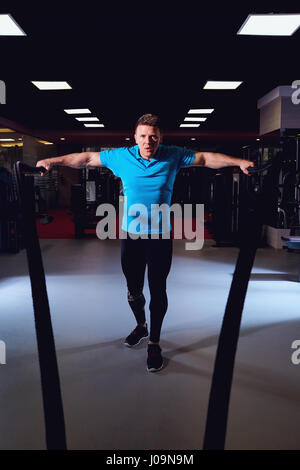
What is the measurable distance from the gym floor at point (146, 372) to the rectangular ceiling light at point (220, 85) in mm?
4477

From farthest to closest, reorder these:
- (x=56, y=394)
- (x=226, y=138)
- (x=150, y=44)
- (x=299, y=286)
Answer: (x=226, y=138), (x=150, y=44), (x=299, y=286), (x=56, y=394)

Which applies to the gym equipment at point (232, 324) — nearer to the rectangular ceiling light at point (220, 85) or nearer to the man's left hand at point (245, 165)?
the man's left hand at point (245, 165)

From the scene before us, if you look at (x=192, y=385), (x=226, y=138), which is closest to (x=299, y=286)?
(x=192, y=385)

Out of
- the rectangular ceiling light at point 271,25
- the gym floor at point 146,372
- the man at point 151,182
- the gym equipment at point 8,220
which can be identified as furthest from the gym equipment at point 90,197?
the man at point 151,182

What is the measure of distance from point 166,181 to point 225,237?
567cm

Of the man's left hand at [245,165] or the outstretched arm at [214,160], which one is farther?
the outstretched arm at [214,160]

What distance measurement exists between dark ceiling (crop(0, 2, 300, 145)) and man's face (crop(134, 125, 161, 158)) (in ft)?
7.73

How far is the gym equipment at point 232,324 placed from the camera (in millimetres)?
1416

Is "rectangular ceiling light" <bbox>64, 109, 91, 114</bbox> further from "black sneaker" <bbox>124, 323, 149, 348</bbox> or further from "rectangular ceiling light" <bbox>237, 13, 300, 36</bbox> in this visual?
"black sneaker" <bbox>124, 323, 149, 348</bbox>

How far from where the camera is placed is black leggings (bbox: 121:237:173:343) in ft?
8.42

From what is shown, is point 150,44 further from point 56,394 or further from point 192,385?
point 56,394

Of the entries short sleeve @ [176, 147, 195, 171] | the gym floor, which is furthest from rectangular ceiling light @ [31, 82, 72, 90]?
short sleeve @ [176, 147, 195, 171]

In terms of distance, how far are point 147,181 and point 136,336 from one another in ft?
3.81
